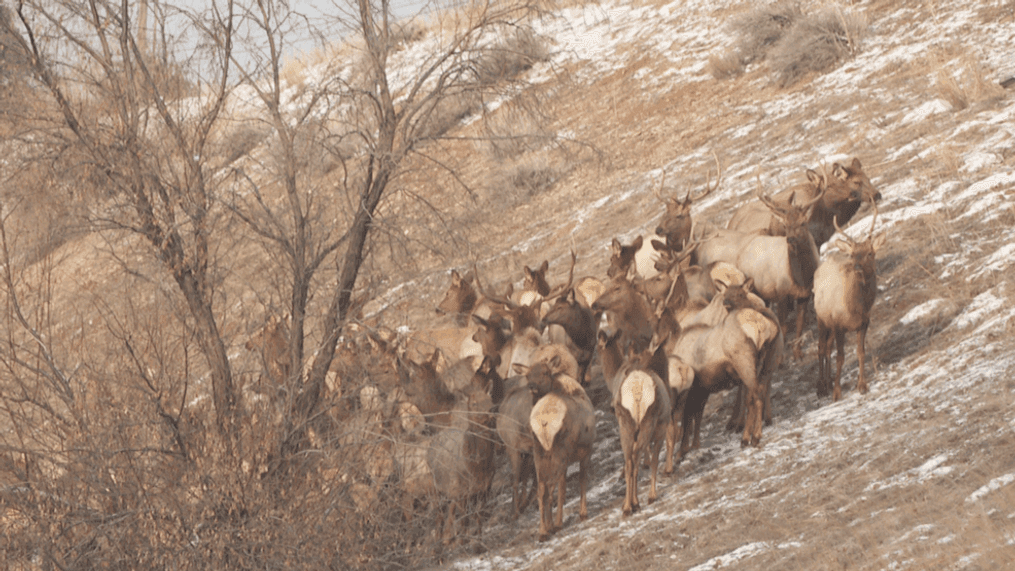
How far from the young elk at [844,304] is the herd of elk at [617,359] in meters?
0.01

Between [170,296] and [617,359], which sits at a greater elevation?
[170,296]

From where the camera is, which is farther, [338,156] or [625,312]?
[625,312]

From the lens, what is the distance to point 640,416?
375 inches

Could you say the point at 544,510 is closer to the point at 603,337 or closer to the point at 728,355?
the point at 728,355

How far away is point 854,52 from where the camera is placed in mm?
20969

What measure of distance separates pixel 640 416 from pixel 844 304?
2.63 m

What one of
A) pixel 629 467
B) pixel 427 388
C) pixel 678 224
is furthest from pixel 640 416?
pixel 678 224

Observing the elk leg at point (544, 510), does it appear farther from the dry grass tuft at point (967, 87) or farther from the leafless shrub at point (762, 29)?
the leafless shrub at point (762, 29)

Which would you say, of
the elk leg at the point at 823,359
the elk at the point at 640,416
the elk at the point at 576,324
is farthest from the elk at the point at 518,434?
the elk leg at the point at 823,359

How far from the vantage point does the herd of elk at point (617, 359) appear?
31.5ft

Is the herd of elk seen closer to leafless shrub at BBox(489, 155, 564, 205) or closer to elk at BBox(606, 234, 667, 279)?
elk at BBox(606, 234, 667, 279)

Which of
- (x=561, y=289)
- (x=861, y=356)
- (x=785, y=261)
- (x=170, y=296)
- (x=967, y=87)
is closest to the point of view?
(x=170, y=296)

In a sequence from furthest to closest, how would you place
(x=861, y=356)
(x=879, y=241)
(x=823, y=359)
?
(x=879, y=241)
(x=823, y=359)
(x=861, y=356)

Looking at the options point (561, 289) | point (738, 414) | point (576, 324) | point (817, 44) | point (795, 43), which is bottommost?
point (738, 414)
